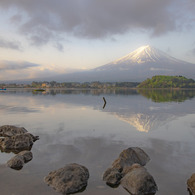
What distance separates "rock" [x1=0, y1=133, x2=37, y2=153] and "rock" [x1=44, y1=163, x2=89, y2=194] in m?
6.05

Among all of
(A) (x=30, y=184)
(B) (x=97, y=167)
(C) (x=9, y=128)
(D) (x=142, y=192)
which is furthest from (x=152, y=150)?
(C) (x=9, y=128)

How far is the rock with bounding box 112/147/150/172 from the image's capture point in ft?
38.0

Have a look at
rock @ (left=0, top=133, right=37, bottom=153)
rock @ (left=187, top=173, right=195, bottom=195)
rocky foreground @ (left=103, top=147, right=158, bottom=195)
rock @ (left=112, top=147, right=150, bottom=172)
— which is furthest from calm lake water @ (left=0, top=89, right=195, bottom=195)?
rock @ (left=0, top=133, right=37, bottom=153)

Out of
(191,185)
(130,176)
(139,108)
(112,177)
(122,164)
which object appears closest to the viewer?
(191,185)

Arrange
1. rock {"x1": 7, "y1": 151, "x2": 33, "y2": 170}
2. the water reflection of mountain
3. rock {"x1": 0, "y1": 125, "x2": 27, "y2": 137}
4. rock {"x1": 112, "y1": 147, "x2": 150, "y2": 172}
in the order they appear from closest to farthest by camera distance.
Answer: rock {"x1": 112, "y1": 147, "x2": 150, "y2": 172}, rock {"x1": 7, "y1": 151, "x2": 33, "y2": 170}, rock {"x1": 0, "y1": 125, "x2": 27, "y2": 137}, the water reflection of mountain

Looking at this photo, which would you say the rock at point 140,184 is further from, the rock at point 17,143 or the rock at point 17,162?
the rock at point 17,143

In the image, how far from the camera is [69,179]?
10031mm

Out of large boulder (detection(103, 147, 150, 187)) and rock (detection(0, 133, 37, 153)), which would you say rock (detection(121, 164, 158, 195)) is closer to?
large boulder (detection(103, 147, 150, 187))

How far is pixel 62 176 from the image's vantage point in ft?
33.1

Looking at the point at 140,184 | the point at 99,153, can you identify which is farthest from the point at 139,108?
the point at 140,184

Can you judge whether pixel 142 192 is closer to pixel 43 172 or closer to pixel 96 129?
pixel 43 172

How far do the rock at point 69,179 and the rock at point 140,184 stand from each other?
76.7 inches

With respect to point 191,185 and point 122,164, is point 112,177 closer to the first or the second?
point 122,164

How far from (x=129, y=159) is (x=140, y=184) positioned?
8.57ft
